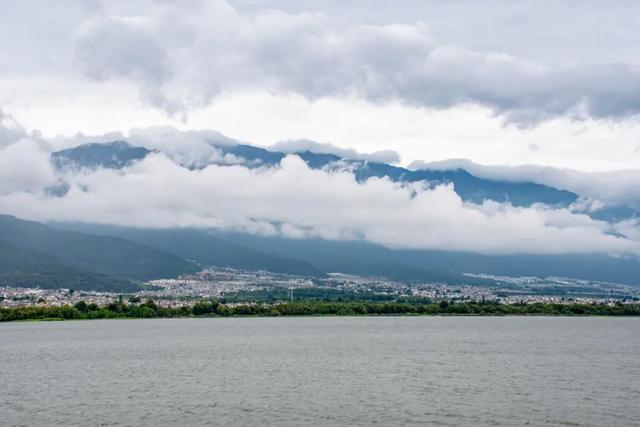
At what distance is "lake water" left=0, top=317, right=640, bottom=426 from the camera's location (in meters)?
44.2

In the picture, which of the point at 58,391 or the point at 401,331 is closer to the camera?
the point at 58,391

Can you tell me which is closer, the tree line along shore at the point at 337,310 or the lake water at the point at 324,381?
the lake water at the point at 324,381

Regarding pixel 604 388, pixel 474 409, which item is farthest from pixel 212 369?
pixel 604 388

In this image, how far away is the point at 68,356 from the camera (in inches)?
3246

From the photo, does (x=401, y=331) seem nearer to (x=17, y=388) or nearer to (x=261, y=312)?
(x=261, y=312)

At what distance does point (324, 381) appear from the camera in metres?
59.4

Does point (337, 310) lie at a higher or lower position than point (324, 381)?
lower

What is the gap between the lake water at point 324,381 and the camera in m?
44.2

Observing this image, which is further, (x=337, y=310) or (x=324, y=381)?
(x=337, y=310)

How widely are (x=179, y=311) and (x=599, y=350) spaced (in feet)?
341

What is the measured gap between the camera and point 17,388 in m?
56.9

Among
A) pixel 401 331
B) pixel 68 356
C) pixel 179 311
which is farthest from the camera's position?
pixel 179 311

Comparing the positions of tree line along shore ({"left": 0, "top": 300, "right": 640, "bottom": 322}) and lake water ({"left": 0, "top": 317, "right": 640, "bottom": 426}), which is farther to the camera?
tree line along shore ({"left": 0, "top": 300, "right": 640, "bottom": 322})

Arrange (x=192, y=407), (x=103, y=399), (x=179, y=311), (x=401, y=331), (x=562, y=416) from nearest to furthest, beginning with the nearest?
(x=562, y=416) → (x=192, y=407) → (x=103, y=399) → (x=401, y=331) → (x=179, y=311)
